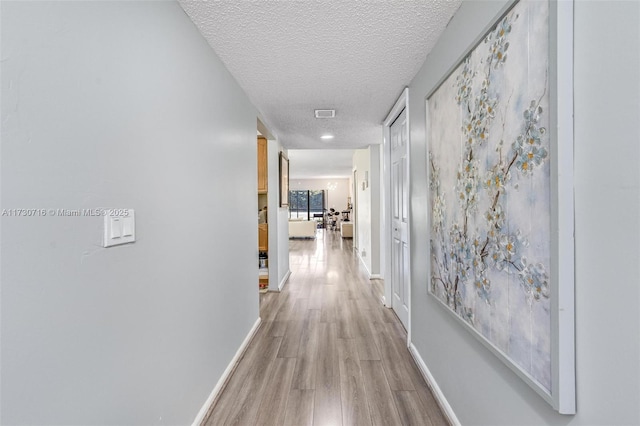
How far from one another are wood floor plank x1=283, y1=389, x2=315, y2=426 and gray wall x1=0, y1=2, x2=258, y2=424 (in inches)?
19.9

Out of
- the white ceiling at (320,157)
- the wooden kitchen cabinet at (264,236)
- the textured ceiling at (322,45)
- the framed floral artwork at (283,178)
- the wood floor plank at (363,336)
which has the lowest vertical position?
the wood floor plank at (363,336)

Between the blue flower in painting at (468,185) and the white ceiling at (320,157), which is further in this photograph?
the white ceiling at (320,157)

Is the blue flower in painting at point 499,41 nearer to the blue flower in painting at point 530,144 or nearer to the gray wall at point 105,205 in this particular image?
the blue flower in painting at point 530,144

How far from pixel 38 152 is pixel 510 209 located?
4.64 ft

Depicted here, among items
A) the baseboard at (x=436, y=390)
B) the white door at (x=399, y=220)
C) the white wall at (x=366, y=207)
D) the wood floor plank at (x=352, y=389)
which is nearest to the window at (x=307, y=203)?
the white wall at (x=366, y=207)

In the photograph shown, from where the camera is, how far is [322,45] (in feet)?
5.91

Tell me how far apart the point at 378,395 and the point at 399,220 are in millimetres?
1587

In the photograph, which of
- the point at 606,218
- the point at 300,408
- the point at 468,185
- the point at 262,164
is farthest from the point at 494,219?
the point at 262,164

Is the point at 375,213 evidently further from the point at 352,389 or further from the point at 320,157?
the point at 352,389

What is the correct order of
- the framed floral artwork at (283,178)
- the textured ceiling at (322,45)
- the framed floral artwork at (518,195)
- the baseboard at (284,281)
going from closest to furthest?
the framed floral artwork at (518,195) → the textured ceiling at (322,45) → the baseboard at (284,281) → the framed floral artwork at (283,178)

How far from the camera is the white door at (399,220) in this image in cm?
271

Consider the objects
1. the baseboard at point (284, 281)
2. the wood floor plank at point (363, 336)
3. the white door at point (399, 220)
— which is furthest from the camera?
the baseboard at point (284, 281)

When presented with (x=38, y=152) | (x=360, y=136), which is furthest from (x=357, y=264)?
(x=38, y=152)
